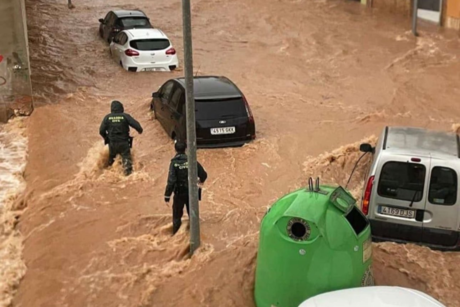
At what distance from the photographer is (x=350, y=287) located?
630 centimetres

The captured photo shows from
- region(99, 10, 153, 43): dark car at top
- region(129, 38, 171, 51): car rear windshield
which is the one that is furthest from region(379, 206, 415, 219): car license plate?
region(99, 10, 153, 43): dark car at top

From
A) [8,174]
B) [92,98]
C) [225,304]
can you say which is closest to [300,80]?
[92,98]

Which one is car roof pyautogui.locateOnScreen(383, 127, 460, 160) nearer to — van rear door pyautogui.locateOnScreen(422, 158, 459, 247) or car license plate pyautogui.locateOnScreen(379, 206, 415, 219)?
van rear door pyautogui.locateOnScreen(422, 158, 459, 247)

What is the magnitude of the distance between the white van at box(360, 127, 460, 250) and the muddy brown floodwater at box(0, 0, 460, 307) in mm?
260

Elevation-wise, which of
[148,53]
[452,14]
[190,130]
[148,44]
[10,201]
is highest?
[190,130]

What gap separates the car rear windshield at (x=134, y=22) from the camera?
2170 centimetres

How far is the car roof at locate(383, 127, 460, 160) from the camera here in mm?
8414

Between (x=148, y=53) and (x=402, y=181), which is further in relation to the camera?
(x=148, y=53)

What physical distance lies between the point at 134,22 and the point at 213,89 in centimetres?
949

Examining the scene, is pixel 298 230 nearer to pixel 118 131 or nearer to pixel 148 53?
pixel 118 131

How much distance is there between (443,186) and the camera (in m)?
8.27

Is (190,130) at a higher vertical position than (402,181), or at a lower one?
higher

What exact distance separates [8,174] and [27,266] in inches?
159

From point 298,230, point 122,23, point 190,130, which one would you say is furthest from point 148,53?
point 298,230
